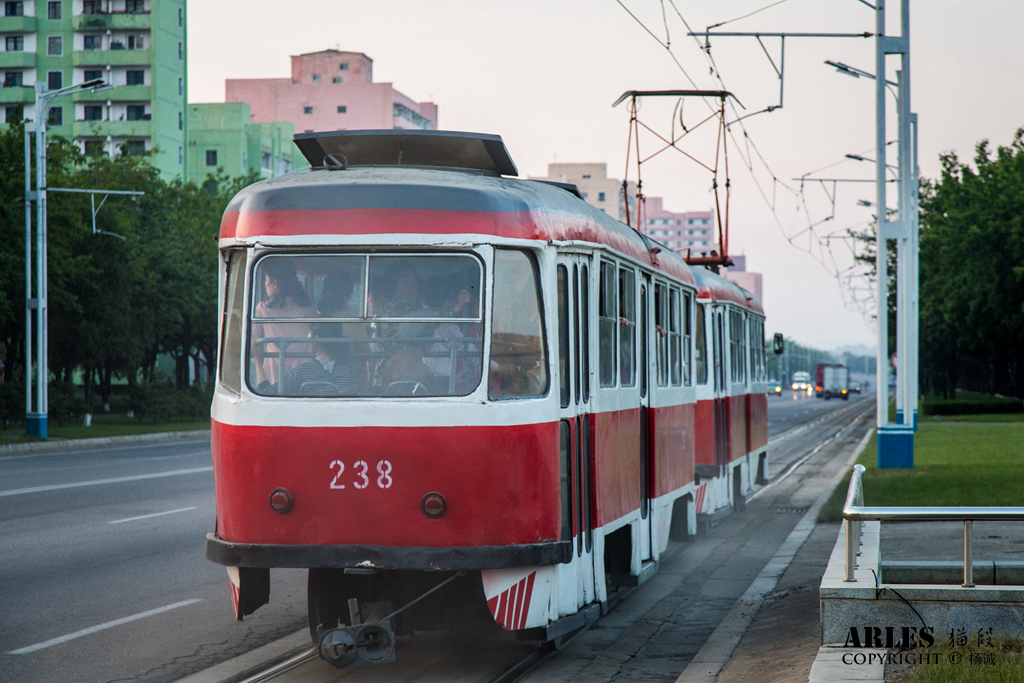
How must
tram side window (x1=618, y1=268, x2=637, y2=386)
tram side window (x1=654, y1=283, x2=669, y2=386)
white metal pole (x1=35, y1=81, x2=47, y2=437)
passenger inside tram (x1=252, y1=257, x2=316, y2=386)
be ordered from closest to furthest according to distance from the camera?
1. passenger inside tram (x1=252, y1=257, x2=316, y2=386)
2. tram side window (x1=618, y1=268, x2=637, y2=386)
3. tram side window (x1=654, y1=283, x2=669, y2=386)
4. white metal pole (x1=35, y1=81, x2=47, y2=437)

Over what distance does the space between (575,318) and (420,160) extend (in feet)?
5.19

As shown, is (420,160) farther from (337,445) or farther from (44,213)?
(44,213)

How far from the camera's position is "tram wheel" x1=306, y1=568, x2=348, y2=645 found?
24.1 ft

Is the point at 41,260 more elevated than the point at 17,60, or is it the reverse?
the point at 17,60

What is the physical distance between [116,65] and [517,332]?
255 ft

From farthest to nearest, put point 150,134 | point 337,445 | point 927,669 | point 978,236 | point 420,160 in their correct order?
point 150,134 → point 978,236 → point 420,160 → point 337,445 → point 927,669

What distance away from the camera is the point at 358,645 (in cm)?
663

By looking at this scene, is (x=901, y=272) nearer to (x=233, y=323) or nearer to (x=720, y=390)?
(x=720, y=390)

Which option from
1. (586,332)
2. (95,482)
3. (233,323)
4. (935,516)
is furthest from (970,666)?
(95,482)

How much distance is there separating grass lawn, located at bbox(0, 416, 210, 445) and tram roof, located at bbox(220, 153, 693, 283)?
24.6m

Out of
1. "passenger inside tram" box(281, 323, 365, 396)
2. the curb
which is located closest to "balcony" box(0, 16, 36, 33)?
the curb

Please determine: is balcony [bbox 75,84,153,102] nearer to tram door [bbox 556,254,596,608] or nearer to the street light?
the street light

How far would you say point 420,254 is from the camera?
22.4 feet

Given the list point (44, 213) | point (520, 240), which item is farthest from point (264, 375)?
point (44, 213)
